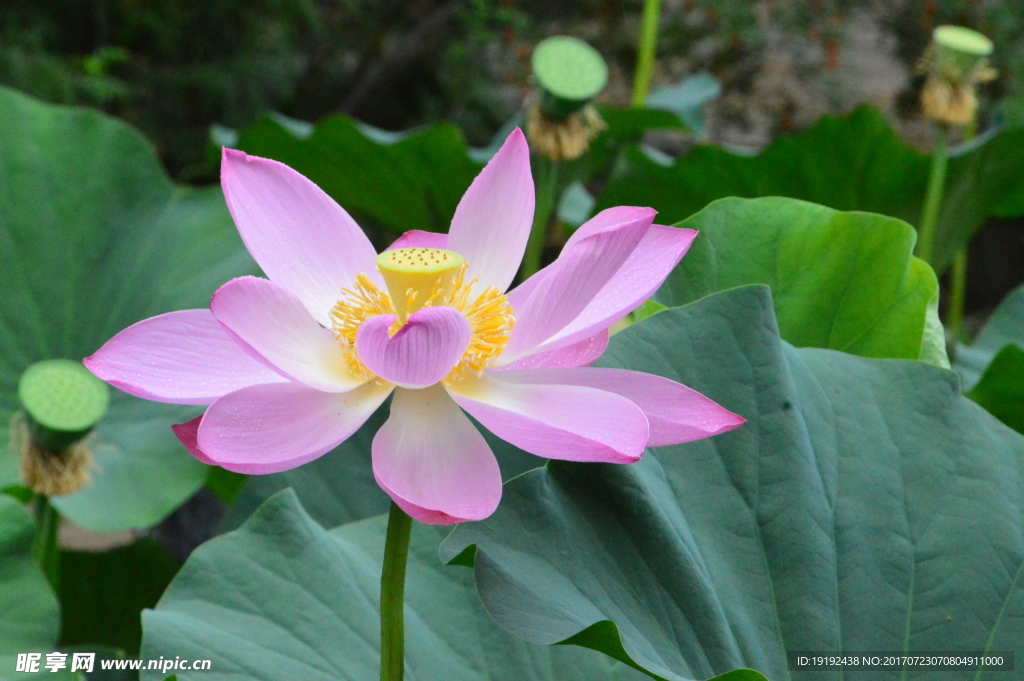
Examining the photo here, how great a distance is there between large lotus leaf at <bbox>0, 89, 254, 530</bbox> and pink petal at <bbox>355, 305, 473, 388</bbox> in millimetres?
816

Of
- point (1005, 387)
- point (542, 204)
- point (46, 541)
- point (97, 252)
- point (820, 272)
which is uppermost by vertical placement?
point (820, 272)

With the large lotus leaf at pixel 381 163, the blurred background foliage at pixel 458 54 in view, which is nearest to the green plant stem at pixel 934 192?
the large lotus leaf at pixel 381 163

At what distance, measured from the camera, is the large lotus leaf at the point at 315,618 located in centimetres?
60

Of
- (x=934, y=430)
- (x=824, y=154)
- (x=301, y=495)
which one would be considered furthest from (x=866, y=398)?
(x=824, y=154)

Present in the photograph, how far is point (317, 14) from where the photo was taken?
3.23m

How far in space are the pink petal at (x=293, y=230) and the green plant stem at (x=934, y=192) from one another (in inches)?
40.7

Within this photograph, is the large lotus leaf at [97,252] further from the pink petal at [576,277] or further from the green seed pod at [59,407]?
the pink petal at [576,277]

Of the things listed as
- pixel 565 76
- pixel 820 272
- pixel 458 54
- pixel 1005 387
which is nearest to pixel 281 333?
pixel 820 272

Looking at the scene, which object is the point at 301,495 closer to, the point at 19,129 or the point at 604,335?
the point at 604,335

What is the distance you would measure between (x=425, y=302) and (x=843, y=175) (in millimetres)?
1105

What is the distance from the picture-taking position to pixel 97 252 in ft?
4.25

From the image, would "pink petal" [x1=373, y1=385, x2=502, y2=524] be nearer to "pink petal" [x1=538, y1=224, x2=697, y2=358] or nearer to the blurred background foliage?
"pink petal" [x1=538, y1=224, x2=697, y2=358]

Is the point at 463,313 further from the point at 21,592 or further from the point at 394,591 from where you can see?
the point at 21,592

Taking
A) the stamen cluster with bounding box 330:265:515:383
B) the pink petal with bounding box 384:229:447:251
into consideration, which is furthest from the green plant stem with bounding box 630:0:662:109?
the stamen cluster with bounding box 330:265:515:383
